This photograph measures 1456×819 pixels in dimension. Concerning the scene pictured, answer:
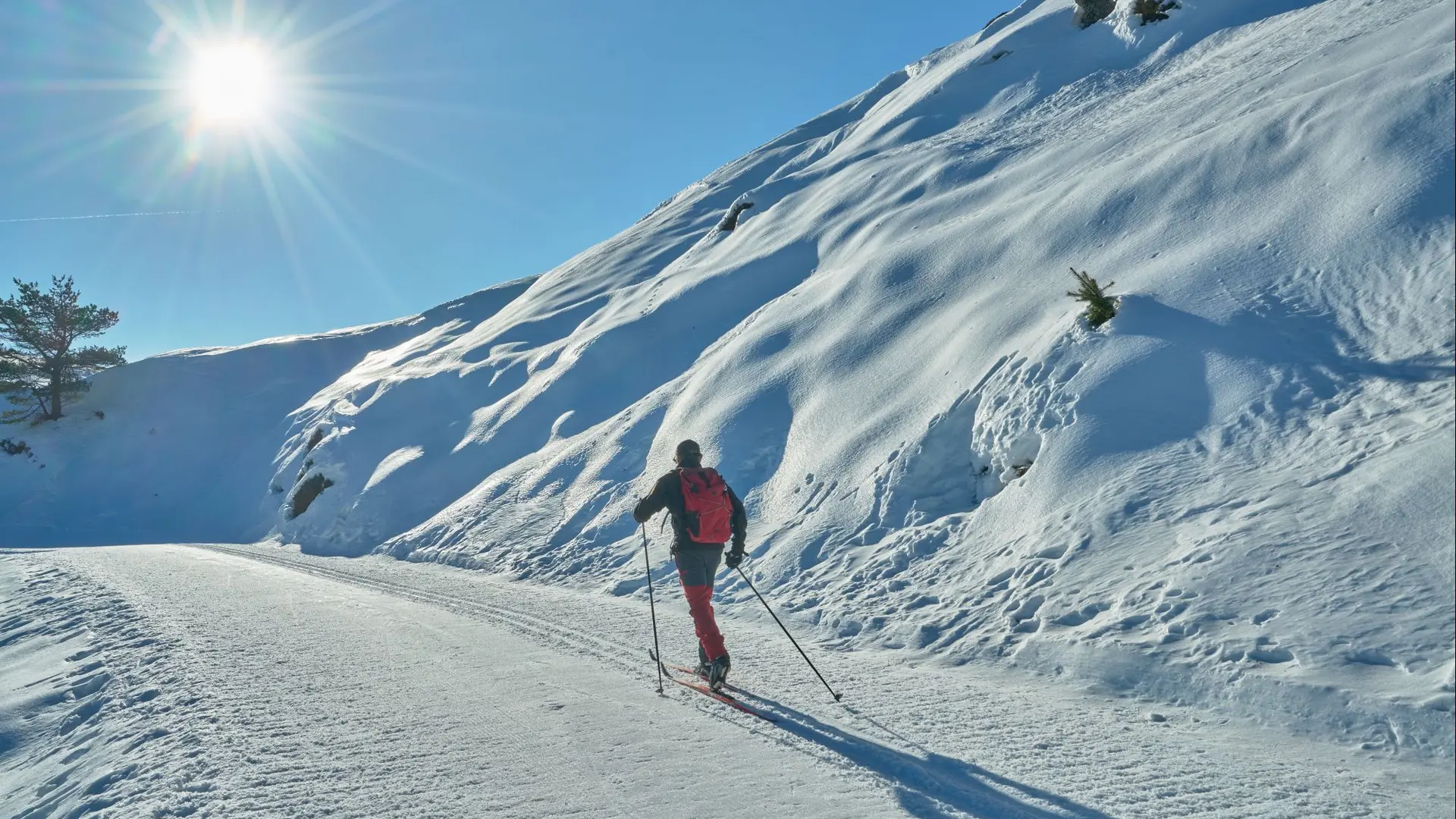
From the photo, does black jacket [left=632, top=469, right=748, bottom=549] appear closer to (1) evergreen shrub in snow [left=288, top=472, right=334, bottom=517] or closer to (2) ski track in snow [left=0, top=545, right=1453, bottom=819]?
(2) ski track in snow [left=0, top=545, right=1453, bottom=819]

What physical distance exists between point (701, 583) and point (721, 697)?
→ 0.94 meters

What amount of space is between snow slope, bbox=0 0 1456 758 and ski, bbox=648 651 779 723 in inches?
79.1

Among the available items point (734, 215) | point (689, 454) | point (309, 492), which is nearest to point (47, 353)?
point (309, 492)

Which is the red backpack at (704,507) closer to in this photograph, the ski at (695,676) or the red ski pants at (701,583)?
the red ski pants at (701,583)

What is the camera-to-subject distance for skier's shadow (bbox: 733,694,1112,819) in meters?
4.11

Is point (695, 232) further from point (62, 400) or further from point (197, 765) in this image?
point (62, 400)

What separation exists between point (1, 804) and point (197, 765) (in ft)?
6.11

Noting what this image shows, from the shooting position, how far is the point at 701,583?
6.71 metres

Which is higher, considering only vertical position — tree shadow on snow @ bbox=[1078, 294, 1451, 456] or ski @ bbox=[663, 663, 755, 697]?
tree shadow on snow @ bbox=[1078, 294, 1451, 456]

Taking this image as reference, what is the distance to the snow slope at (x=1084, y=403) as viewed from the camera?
5.57m

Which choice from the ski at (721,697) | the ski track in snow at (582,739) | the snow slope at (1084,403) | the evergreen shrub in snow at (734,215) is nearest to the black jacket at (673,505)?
the ski at (721,697)

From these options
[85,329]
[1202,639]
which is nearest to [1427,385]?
[1202,639]

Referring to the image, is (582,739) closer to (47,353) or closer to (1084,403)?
(1084,403)

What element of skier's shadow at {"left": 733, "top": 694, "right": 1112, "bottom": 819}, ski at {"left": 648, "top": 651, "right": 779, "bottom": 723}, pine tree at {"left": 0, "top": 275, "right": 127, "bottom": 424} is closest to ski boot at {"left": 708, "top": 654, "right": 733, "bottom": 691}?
ski at {"left": 648, "top": 651, "right": 779, "bottom": 723}
